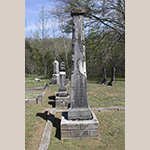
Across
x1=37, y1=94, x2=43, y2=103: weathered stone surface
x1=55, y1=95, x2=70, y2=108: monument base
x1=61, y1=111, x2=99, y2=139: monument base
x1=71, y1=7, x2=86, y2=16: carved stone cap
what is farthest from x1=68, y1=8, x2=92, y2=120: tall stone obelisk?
x1=37, y1=94, x2=43, y2=103: weathered stone surface

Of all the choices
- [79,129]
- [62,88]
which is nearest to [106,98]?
[62,88]

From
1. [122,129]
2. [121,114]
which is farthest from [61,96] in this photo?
[122,129]

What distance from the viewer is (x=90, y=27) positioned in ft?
52.7

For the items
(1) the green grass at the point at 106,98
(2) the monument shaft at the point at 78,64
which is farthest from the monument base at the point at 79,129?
(1) the green grass at the point at 106,98

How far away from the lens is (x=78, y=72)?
4160 millimetres

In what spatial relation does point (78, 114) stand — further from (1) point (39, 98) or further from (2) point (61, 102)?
(1) point (39, 98)

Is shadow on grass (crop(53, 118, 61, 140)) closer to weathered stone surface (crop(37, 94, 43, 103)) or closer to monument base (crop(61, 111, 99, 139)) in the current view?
monument base (crop(61, 111, 99, 139))

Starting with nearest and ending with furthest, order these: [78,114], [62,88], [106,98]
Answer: [78,114]
[62,88]
[106,98]

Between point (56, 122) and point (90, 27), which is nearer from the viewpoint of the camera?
point (56, 122)

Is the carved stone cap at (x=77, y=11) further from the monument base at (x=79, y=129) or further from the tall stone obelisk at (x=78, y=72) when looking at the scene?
the monument base at (x=79, y=129)

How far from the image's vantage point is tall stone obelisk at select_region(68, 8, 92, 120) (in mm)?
4051

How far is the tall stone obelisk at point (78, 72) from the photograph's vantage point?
4.05 m

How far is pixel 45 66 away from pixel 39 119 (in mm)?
19248

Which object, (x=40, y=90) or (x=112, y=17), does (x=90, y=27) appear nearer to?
(x=112, y=17)
